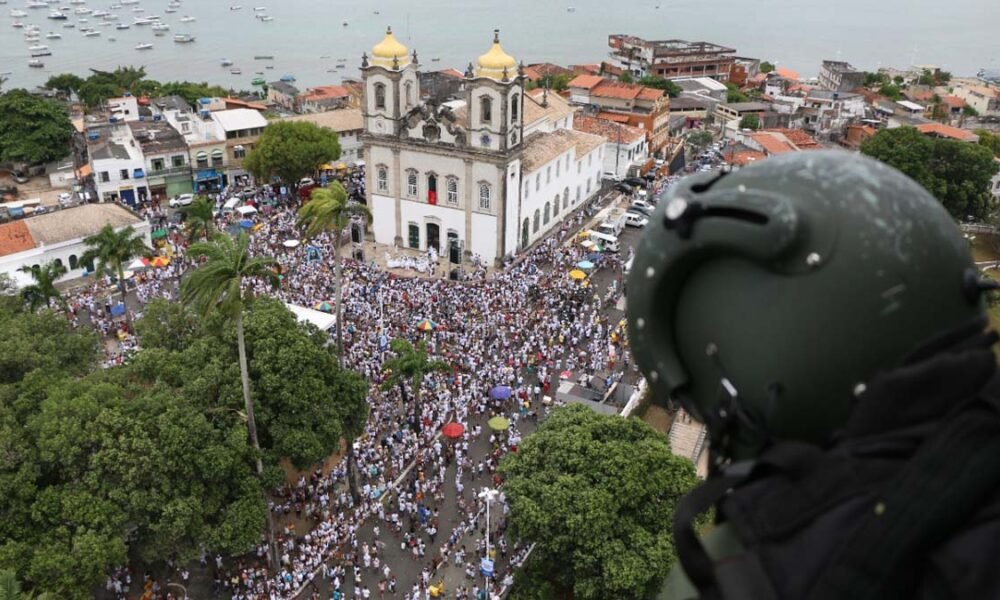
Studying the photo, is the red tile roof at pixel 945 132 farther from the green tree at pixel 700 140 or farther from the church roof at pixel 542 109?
the church roof at pixel 542 109

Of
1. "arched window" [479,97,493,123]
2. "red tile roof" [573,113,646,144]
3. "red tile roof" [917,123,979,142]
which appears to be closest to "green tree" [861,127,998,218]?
"red tile roof" [917,123,979,142]

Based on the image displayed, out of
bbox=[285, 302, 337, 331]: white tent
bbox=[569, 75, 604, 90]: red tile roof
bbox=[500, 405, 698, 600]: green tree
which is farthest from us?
bbox=[569, 75, 604, 90]: red tile roof

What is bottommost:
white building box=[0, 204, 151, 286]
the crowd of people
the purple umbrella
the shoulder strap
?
the crowd of people

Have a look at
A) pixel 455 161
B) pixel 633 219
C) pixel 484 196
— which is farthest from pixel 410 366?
pixel 633 219

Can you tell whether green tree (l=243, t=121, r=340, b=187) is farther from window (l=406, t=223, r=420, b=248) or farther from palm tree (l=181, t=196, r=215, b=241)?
palm tree (l=181, t=196, r=215, b=241)

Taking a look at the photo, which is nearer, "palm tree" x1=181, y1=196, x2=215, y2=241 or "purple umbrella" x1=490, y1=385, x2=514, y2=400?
"purple umbrella" x1=490, y1=385, x2=514, y2=400

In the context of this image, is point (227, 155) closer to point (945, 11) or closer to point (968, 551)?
point (968, 551)
